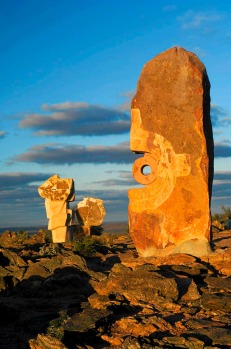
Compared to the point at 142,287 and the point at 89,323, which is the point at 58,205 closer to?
the point at 142,287

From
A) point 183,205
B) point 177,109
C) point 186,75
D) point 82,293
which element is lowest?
point 82,293

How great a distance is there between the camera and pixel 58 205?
2120 centimetres

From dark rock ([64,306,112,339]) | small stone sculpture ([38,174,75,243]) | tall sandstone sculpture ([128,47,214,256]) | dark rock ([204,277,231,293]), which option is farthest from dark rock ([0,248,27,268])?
small stone sculpture ([38,174,75,243])

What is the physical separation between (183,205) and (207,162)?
112 cm

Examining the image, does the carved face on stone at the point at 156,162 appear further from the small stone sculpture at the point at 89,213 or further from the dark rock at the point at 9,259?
the small stone sculpture at the point at 89,213

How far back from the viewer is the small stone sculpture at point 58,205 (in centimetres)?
2105

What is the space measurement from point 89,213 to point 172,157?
11941 millimetres

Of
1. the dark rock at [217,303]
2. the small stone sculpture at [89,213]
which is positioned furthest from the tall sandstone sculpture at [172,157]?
the small stone sculpture at [89,213]

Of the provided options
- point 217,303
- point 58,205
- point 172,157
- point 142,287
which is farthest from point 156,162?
point 58,205

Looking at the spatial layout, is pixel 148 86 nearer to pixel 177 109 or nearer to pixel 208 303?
pixel 177 109

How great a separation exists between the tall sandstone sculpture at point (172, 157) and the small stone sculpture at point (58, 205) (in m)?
9.29

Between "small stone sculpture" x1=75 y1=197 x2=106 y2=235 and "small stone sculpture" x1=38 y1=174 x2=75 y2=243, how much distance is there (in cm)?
194

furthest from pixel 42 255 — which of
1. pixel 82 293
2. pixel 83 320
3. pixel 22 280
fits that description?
pixel 83 320

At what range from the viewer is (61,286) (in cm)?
1031
